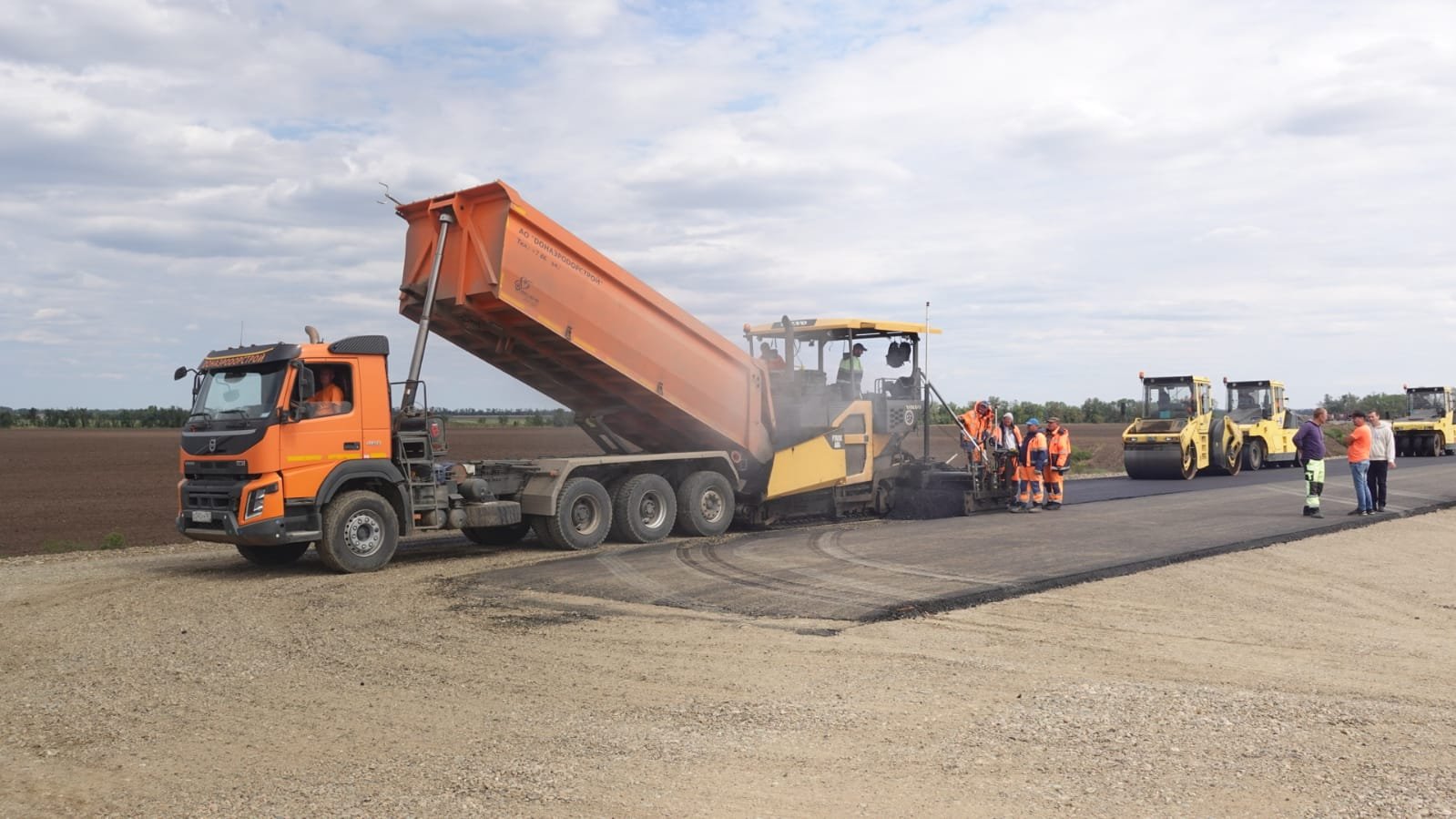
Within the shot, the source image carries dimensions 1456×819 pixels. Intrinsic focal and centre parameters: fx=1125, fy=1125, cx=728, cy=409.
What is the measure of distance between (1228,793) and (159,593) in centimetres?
919

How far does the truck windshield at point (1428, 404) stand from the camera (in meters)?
35.6

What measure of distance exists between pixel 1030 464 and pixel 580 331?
802cm

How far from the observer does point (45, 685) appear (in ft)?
22.9

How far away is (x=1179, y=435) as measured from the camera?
2380 centimetres

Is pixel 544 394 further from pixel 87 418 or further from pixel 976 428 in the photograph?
pixel 87 418

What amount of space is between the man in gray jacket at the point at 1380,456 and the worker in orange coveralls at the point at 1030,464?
15.0ft

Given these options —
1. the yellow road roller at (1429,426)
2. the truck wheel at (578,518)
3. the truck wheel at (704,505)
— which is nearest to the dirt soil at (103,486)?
the truck wheel at (578,518)

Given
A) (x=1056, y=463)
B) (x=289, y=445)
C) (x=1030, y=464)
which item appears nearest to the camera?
(x=289, y=445)

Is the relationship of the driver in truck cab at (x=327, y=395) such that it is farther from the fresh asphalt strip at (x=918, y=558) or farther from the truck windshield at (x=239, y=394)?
the fresh asphalt strip at (x=918, y=558)

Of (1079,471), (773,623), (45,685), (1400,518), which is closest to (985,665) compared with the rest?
(773,623)

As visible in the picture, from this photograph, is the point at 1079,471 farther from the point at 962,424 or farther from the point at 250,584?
the point at 250,584

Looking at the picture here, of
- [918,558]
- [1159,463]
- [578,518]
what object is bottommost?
[918,558]

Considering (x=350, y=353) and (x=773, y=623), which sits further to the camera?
(x=350, y=353)

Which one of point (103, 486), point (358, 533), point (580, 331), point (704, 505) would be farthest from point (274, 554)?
point (103, 486)
